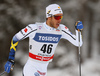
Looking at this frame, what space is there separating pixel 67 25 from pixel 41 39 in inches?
161

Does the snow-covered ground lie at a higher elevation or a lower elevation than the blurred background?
lower

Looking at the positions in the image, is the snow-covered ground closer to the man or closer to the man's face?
the man

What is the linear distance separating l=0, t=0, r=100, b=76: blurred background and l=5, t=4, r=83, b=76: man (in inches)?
120

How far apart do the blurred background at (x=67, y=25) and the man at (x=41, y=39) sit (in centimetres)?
304

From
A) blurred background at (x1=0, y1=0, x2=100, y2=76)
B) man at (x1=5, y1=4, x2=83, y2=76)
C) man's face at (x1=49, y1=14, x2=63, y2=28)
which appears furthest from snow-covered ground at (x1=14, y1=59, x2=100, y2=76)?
man's face at (x1=49, y1=14, x2=63, y2=28)

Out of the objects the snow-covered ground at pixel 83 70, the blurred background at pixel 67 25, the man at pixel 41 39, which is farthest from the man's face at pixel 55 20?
the snow-covered ground at pixel 83 70

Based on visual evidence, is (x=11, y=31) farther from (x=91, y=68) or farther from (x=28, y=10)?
(x=91, y=68)

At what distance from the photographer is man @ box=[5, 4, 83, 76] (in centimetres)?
330

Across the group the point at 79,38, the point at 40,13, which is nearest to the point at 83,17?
the point at 40,13

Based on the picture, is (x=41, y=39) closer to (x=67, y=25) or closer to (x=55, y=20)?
(x=55, y=20)

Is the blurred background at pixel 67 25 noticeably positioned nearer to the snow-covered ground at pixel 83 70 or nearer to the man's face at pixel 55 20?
the snow-covered ground at pixel 83 70

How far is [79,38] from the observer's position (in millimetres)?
3568

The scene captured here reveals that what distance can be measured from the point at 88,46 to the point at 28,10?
2591mm

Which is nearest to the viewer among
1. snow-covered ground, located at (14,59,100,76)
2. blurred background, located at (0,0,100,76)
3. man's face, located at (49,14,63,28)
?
man's face, located at (49,14,63,28)
